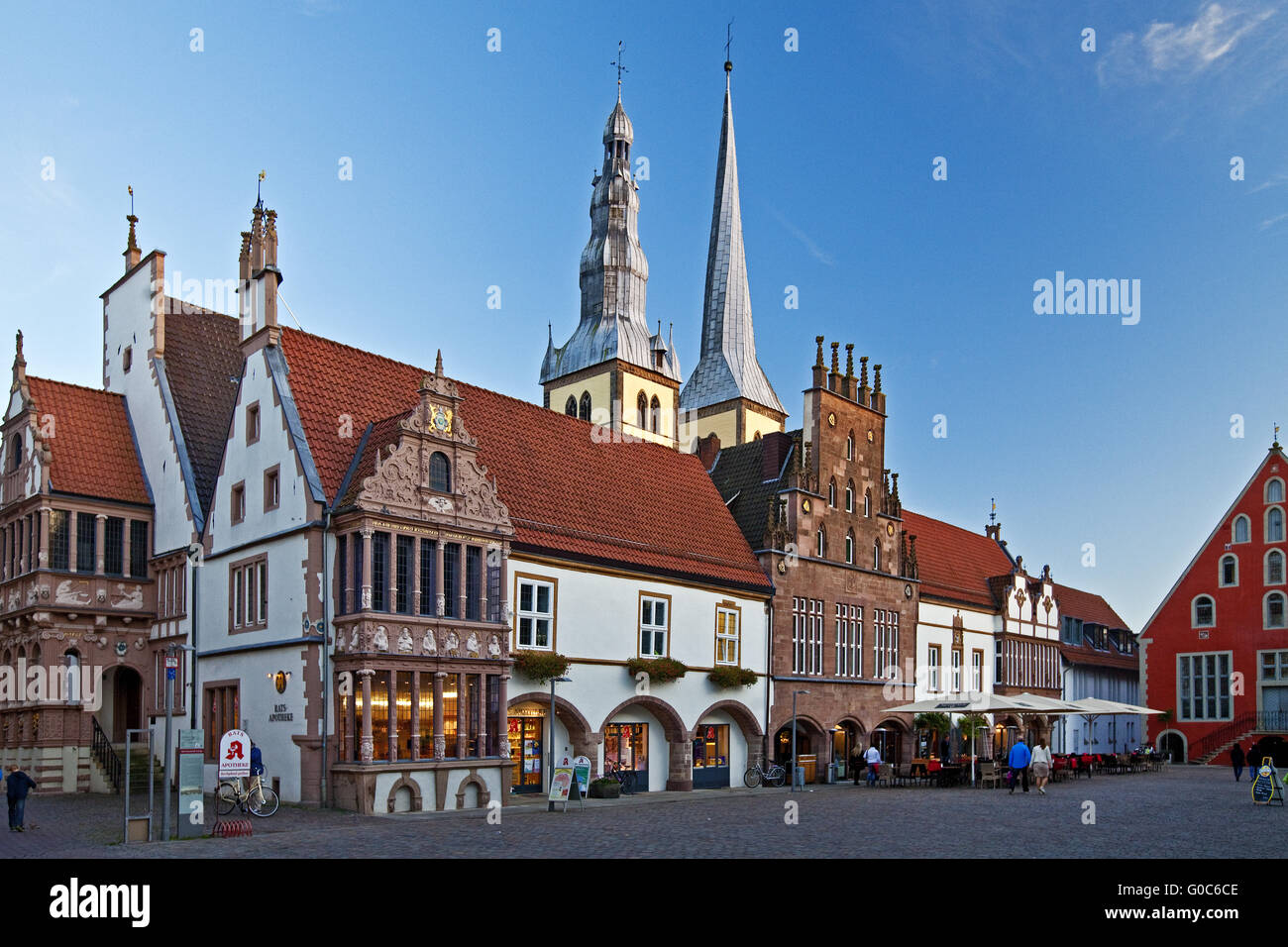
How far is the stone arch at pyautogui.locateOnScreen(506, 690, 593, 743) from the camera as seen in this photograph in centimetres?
3188

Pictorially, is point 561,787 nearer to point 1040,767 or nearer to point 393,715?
point 393,715

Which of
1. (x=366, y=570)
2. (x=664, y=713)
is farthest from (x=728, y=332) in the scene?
(x=366, y=570)

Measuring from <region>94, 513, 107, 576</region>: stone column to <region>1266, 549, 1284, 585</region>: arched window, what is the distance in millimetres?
51839

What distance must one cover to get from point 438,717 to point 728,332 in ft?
207

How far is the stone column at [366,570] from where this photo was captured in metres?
27.3

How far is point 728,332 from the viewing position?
291ft

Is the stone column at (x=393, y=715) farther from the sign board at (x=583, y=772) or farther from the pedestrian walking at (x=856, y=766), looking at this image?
the pedestrian walking at (x=856, y=766)

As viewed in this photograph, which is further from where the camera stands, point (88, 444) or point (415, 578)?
point (88, 444)

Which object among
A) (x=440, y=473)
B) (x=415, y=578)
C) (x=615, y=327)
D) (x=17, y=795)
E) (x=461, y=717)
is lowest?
(x=17, y=795)

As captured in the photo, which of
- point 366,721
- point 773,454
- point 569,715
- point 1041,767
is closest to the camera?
point 366,721

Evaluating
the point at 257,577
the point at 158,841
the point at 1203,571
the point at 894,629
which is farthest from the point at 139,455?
the point at 1203,571

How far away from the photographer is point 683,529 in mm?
40094

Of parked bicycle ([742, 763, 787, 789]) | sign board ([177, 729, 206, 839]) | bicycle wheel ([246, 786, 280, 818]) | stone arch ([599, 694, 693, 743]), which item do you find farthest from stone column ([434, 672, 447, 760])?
A: parked bicycle ([742, 763, 787, 789])

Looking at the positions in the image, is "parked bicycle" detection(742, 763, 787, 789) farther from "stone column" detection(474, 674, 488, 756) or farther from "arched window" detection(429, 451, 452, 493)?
"arched window" detection(429, 451, 452, 493)
